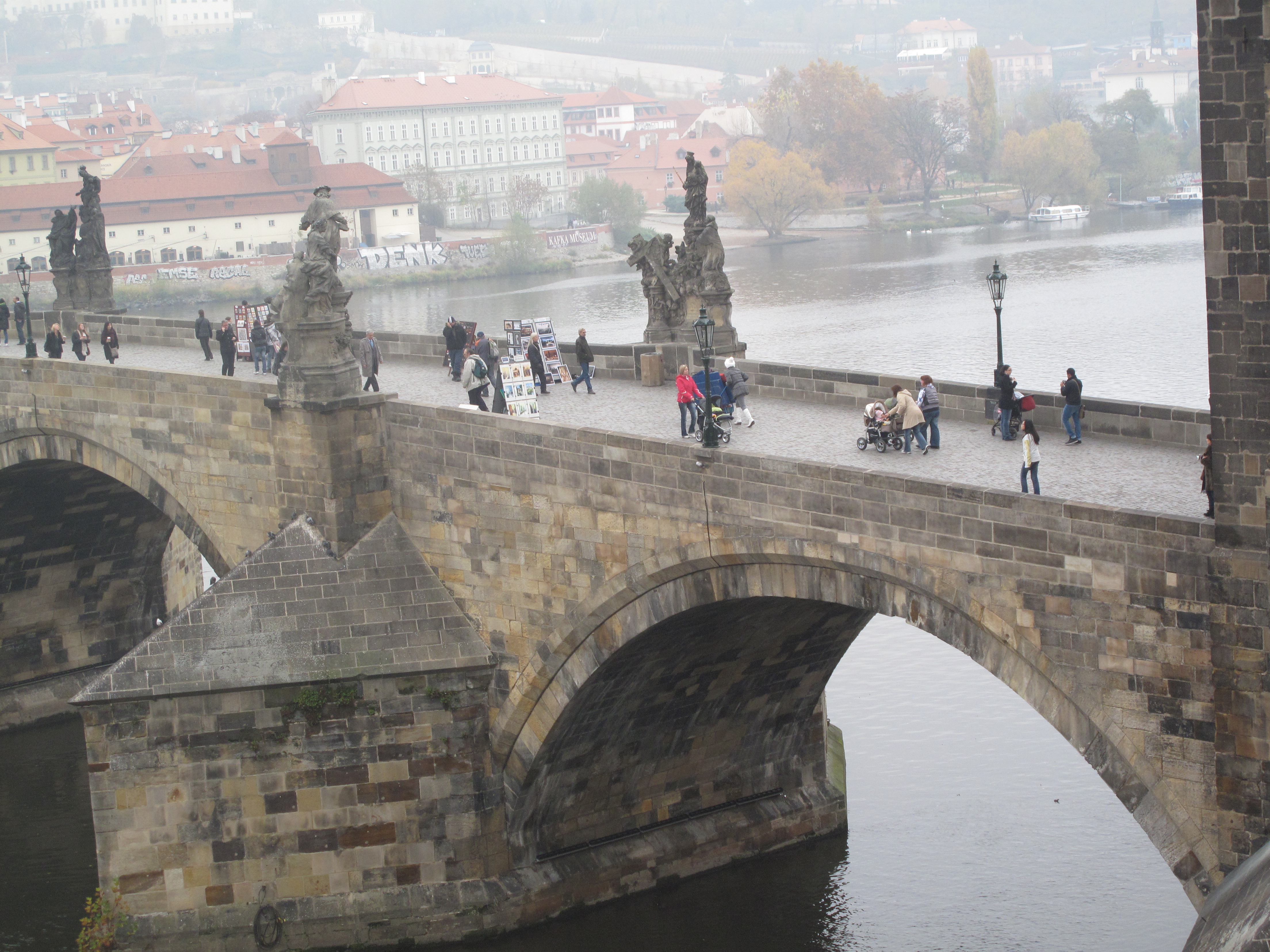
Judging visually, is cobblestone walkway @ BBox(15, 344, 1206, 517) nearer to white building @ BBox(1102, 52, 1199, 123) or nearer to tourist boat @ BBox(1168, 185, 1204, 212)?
tourist boat @ BBox(1168, 185, 1204, 212)

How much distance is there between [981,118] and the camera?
117m

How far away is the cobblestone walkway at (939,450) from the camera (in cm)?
1639

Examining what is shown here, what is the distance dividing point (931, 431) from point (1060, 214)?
260 feet

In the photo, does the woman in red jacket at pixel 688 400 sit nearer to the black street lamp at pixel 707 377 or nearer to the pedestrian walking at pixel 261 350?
the black street lamp at pixel 707 377

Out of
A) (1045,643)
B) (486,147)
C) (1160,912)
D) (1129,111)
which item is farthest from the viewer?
(486,147)

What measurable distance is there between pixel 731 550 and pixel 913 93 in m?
108

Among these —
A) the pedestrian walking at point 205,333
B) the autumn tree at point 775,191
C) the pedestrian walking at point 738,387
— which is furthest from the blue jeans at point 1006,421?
the autumn tree at point 775,191

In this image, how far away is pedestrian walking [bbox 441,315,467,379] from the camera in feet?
88.9

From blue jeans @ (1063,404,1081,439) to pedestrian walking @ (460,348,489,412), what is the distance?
316 inches

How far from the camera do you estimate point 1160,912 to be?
802 inches

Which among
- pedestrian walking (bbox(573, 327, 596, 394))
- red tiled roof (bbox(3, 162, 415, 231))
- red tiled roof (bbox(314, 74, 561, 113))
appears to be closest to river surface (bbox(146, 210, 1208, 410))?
pedestrian walking (bbox(573, 327, 596, 394))

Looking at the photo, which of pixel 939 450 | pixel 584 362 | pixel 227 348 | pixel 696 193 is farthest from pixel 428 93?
pixel 939 450

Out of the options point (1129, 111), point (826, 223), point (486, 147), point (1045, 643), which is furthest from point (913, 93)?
point (1045, 643)

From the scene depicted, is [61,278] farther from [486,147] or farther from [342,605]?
[486,147]
